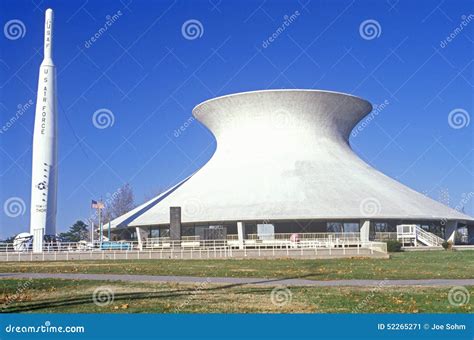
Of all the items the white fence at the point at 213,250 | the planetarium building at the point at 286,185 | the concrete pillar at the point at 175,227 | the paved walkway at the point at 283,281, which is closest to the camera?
the paved walkway at the point at 283,281

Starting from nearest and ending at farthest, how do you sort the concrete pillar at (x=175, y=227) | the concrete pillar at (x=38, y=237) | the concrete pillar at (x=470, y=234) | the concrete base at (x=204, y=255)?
the concrete base at (x=204, y=255) → the concrete pillar at (x=175, y=227) → the concrete pillar at (x=38, y=237) → the concrete pillar at (x=470, y=234)

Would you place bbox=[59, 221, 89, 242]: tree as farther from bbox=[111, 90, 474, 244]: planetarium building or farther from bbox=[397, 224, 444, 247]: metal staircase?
bbox=[397, 224, 444, 247]: metal staircase

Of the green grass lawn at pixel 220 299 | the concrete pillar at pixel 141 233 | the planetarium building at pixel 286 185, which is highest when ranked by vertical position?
the planetarium building at pixel 286 185

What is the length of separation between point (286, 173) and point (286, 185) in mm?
2096

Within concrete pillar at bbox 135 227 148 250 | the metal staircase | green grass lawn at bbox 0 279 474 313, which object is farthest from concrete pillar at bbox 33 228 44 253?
green grass lawn at bbox 0 279 474 313

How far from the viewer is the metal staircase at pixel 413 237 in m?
46.7

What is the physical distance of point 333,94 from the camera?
5766 cm

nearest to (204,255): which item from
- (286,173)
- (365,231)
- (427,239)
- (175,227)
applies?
(175,227)

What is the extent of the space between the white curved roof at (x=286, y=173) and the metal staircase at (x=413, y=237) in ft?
3.38

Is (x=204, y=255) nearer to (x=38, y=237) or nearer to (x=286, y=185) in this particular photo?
(x=38, y=237)

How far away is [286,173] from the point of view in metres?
53.2

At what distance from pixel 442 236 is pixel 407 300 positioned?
42659 millimetres

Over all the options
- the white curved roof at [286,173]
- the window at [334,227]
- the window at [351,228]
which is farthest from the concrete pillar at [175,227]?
the window at [351,228]

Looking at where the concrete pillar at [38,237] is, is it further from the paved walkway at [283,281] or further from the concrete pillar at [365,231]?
the paved walkway at [283,281]
